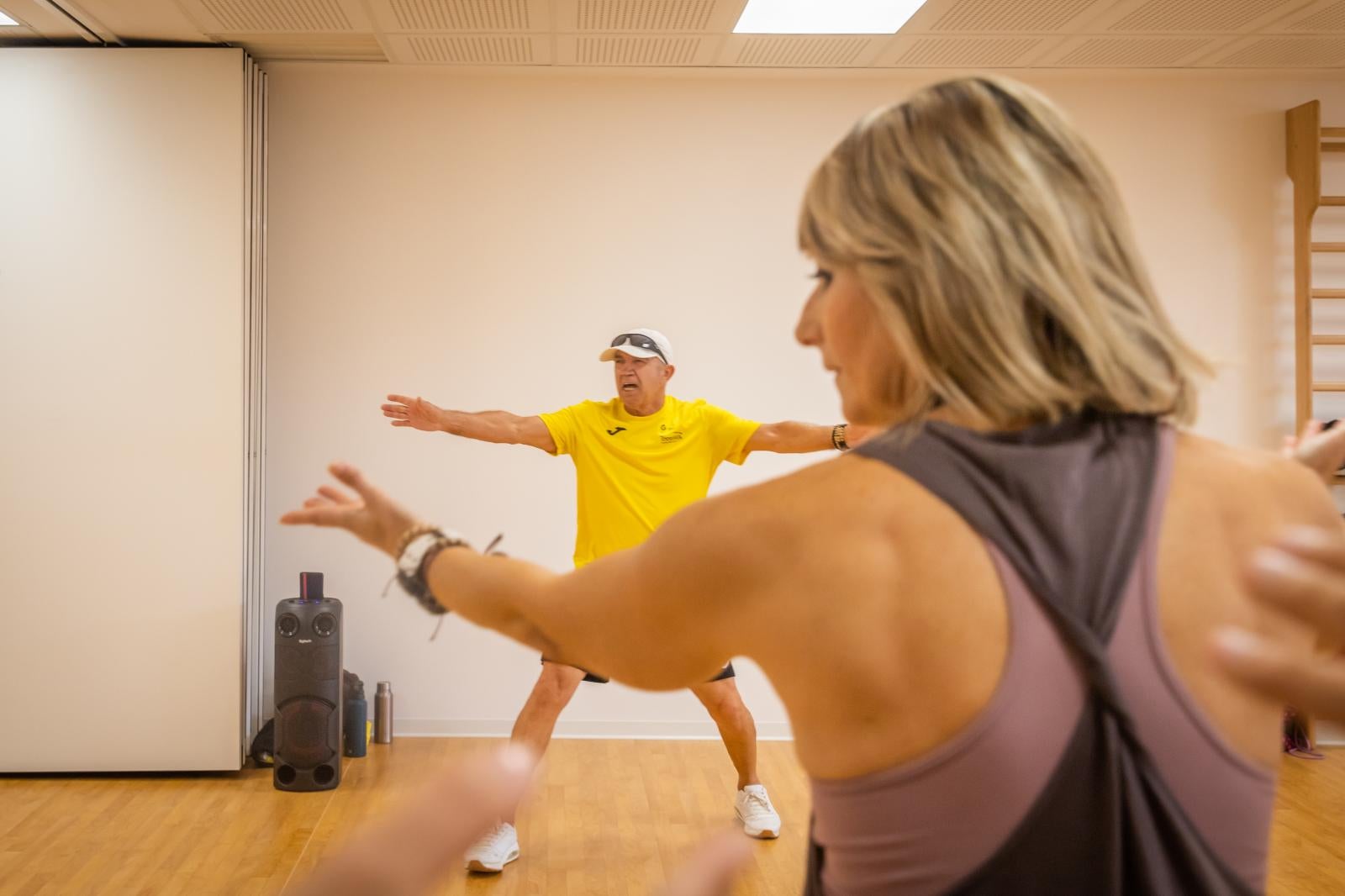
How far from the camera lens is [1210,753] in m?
0.75

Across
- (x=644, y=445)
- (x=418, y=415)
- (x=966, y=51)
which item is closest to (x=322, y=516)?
(x=418, y=415)

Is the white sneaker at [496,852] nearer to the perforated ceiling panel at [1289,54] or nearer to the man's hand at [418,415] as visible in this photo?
the man's hand at [418,415]

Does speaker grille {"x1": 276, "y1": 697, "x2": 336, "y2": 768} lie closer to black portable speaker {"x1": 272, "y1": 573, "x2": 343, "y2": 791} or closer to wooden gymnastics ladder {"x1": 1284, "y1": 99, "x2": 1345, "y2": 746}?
black portable speaker {"x1": 272, "y1": 573, "x2": 343, "y2": 791}

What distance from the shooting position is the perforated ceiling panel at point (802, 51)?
470 centimetres

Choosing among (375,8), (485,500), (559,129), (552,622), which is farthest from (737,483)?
(552,622)

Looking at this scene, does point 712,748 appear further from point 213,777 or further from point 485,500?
point 213,777

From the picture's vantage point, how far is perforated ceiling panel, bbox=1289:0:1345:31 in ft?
14.5

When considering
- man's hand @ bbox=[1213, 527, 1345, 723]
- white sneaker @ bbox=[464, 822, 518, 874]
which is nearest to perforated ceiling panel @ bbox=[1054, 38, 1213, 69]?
white sneaker @ bbox=[464, 822, 518, 874]

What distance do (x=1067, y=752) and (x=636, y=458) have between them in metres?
3.36

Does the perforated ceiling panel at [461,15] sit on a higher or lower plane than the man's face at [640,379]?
higher

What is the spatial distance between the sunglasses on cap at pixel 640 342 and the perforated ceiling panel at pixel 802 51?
1485 millimetres

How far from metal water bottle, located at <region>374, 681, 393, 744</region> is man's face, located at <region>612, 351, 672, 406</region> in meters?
1.85

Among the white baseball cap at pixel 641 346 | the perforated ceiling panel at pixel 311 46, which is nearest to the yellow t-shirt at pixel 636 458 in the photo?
the white baseball cap at pixel 641 346

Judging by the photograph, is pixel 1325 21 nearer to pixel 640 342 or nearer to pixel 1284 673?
pixel 640 342
